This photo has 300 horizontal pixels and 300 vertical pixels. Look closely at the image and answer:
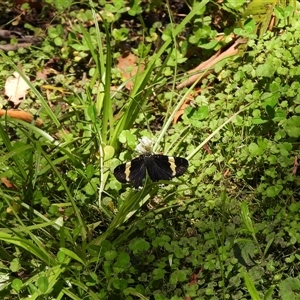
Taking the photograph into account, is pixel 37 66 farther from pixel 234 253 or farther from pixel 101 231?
pixel 234 253

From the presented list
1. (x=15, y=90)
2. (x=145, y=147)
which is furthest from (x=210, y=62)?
(x=15, y=90)

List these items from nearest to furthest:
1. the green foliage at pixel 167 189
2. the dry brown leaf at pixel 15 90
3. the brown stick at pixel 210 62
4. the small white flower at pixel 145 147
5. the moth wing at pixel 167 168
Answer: the green foliage at pixel 167 189 → the moth wing at pixel 167 168 → the small white flower at pixel 145 147 → the brown stick at pixel 210 62 → the dry brown leaf at pixel 15 90

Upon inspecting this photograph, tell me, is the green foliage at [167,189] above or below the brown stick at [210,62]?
below

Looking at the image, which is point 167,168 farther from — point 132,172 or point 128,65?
point 128,65

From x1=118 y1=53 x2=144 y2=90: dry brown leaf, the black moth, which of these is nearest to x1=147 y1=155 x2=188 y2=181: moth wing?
the black moth

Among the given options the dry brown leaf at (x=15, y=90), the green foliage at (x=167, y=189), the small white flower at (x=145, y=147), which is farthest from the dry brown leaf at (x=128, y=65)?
the small white flower at (x=145, y=147)

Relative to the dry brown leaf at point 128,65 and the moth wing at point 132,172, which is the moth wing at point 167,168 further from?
the dry brown leaf at point 128,65

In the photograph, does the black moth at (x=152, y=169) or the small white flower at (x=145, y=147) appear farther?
the small white flower at (x=145, y=147)

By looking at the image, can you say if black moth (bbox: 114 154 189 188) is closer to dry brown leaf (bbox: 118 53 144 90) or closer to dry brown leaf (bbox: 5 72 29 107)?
dry brown leaf (bbox: 118 53 144 90)
